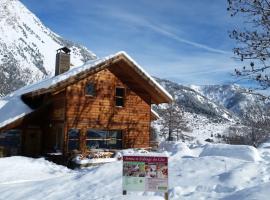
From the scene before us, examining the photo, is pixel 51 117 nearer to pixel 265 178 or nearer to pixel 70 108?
pixel 70 108

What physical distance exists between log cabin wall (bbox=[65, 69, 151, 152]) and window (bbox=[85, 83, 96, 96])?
17cm

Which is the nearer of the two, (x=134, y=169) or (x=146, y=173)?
(x=146, y=173)

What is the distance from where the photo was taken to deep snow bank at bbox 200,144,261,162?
16328 mm

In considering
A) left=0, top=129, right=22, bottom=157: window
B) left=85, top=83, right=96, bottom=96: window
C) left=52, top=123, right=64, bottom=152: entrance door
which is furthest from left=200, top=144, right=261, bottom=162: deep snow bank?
left=0, top=129, right=22, bottom=157: window

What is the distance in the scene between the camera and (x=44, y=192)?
1381 centimetres

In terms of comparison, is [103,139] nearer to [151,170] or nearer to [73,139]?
[73,139]

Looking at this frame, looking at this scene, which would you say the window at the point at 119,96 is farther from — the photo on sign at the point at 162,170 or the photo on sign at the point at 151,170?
the photo on sign at the point at 162,170

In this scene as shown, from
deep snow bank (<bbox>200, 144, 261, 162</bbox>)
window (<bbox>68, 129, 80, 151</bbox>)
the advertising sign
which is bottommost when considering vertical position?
the advertising sign

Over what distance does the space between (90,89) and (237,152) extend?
11.1 metres

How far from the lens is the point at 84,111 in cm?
2492

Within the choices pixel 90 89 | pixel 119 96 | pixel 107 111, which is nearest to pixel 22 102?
pixel 90 89

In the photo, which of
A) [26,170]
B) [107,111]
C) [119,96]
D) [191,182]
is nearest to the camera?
[191,182]

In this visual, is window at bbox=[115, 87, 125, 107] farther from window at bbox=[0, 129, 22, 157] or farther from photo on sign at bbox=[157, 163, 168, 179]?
photo on sign at bbox=[157, 163, 168, 179]

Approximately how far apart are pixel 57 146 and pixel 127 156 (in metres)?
15.5
